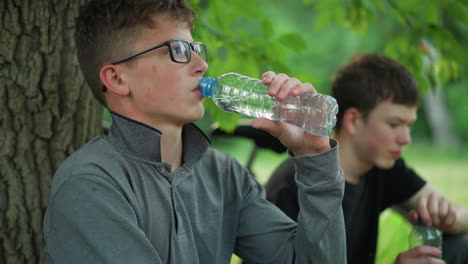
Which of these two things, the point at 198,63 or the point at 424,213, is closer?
the point at 198,63

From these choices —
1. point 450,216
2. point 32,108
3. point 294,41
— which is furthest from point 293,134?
point 450,216

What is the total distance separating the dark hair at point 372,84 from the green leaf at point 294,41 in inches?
23.6

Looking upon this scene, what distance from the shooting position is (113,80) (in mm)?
1907

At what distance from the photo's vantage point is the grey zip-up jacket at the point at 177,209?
5.19 feet

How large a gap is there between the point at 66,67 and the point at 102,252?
1060mm

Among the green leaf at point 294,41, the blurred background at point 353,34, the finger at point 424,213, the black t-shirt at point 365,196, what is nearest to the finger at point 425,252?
the finger at point 424,213

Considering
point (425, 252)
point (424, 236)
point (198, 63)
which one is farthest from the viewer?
point (424, 236)

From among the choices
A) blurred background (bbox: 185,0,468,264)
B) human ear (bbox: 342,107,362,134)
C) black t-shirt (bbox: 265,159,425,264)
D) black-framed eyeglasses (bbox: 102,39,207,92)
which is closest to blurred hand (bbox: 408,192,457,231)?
black t-shirt (bbox: 265,159,425,264)

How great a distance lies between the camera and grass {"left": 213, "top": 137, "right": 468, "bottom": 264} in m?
3.99

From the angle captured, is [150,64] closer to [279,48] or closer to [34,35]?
[34,35]

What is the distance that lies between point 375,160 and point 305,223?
1.22 m

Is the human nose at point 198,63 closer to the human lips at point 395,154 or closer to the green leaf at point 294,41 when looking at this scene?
the green leaf at point 294,41

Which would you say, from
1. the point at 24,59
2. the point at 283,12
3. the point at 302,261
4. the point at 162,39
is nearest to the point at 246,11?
the point at 162,39

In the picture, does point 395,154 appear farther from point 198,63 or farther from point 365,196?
point 198,63
